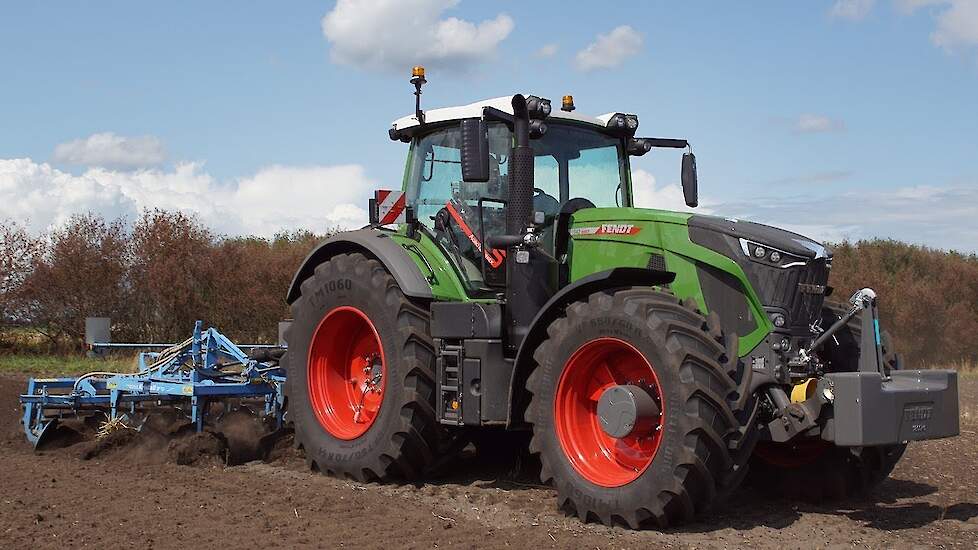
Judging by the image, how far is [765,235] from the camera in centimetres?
601

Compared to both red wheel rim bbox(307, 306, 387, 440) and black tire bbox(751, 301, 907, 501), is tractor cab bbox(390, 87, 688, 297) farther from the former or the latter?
Answer: black tire bbox(751, 301, 907, 501)

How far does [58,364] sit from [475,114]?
13.9 m

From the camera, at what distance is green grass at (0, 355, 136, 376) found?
16.5 m

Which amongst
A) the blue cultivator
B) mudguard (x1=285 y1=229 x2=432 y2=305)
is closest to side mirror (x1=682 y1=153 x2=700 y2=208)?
mudguard (x1=285 y1=229 x2=432 y2=305)

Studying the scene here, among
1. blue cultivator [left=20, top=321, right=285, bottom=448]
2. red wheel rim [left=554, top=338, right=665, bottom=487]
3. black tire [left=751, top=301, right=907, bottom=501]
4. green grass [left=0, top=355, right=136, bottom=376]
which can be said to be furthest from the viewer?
green grass [left=0, top=355, right=136, bottom=376]

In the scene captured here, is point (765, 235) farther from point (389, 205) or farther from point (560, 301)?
point (389, 205)

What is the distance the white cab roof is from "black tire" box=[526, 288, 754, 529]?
1.99 metres

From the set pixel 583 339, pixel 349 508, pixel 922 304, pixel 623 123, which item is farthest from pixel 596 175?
pixel 922 304

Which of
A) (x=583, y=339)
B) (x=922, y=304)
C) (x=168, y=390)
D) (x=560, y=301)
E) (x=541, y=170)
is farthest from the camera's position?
(x=922, y=304)

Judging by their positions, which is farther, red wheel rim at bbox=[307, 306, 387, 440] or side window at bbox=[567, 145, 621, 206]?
red wheel rim at bbox=[307, 306, 387, 440]

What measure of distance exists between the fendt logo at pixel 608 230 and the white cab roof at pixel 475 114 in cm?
100

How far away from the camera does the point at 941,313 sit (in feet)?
78.6

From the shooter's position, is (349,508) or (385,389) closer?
(349,508)

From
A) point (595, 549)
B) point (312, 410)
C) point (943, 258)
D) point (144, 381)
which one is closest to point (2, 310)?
point (144, 381)
